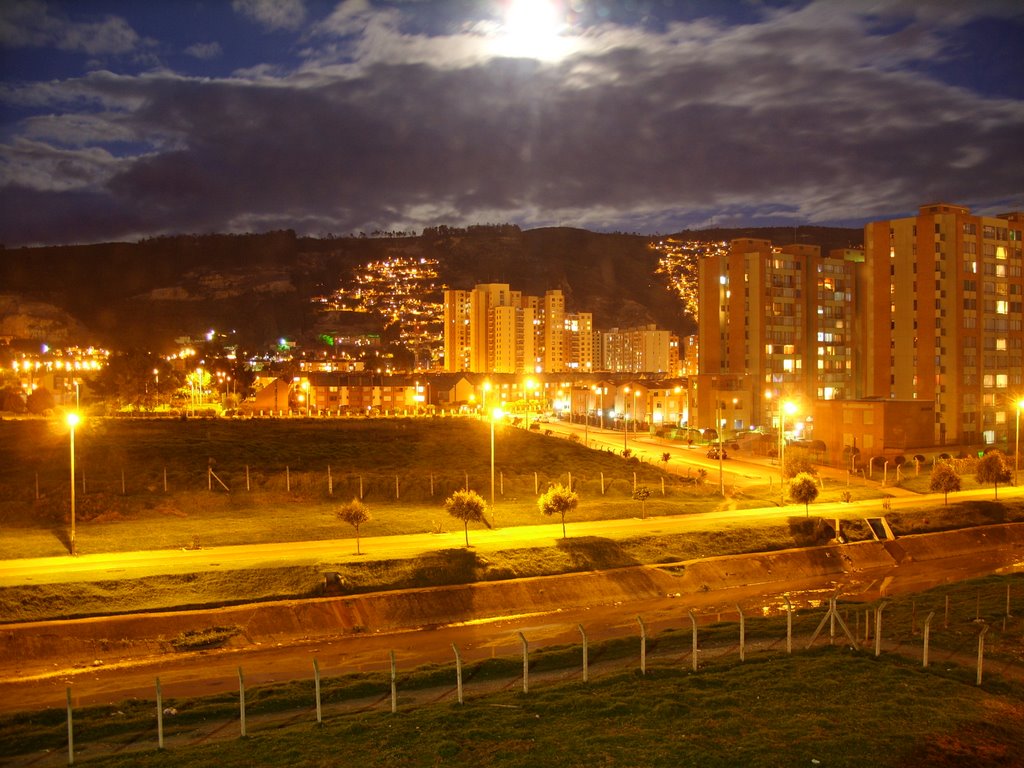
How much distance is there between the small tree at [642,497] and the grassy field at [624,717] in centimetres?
1537

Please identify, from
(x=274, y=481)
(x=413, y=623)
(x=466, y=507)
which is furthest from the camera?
(x=274, y=481)

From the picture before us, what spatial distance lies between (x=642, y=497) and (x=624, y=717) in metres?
21.9

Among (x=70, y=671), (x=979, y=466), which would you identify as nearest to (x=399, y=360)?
(x=979, y=466)

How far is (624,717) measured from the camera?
43.1 feet

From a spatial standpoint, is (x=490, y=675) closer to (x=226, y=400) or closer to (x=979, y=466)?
(x=979, y=466)

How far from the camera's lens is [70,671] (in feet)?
62.1

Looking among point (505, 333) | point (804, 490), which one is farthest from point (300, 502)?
point (505, 333)

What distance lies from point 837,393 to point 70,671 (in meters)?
76.1

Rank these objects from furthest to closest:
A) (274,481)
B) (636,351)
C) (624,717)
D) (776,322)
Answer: (636,351)
(776,322)
(274,481)
(624,717)

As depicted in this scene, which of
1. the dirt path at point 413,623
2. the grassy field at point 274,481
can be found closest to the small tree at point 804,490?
the dirt path at point 413,623

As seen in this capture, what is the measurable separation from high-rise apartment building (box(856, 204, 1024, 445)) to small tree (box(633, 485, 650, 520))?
36.4 m

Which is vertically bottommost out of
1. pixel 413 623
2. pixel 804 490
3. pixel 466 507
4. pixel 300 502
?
pixel 413 623

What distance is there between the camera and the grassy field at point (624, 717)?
11.7 metres

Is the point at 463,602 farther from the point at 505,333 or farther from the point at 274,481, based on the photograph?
the point at 505,333
